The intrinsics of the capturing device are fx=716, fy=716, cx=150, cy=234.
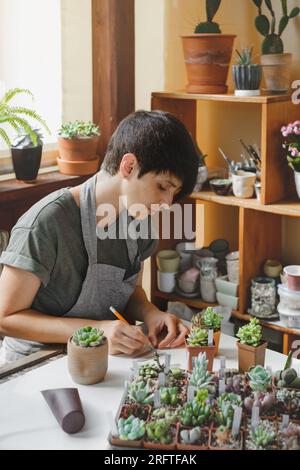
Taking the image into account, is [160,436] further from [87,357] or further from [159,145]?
[159,145]

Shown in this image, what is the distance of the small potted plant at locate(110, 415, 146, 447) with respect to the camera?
130 centimetres

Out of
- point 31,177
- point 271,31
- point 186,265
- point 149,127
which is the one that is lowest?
point 186,265

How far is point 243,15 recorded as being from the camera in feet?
9.97

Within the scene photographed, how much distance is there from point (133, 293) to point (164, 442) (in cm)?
91

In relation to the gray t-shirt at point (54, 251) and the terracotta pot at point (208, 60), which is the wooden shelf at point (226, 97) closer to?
the terracotta pot at point (208, 60)

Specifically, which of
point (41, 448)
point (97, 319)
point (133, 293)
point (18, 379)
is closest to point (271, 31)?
point (133, 293)

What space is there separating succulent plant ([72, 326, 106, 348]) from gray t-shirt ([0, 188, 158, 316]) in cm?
29

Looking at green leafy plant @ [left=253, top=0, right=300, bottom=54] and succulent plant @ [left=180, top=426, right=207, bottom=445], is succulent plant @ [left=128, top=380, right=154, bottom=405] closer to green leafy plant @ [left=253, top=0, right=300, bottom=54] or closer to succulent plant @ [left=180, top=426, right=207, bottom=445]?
succulent plant @ [left=180, top=426, right=207, bottom=445]

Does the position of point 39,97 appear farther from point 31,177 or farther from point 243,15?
point 243,15

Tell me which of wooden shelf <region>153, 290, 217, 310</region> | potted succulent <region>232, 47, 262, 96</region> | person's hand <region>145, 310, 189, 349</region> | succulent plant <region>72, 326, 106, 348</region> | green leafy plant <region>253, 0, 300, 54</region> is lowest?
wooden shelf <region>153, 290, 217, 310</region>

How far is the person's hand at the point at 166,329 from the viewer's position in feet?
6.08

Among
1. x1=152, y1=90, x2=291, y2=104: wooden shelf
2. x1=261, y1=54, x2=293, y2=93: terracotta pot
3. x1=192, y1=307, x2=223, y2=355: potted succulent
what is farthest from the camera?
x1=261, y1=54, x2=293, y2=93: terracotta pot

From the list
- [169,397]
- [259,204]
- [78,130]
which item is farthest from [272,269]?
[169,397]

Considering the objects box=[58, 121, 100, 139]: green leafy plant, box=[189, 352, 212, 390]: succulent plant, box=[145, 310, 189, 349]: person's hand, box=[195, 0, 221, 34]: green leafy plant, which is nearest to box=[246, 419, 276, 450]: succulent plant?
box=[189, 352, 212, 390]: succulent plant
